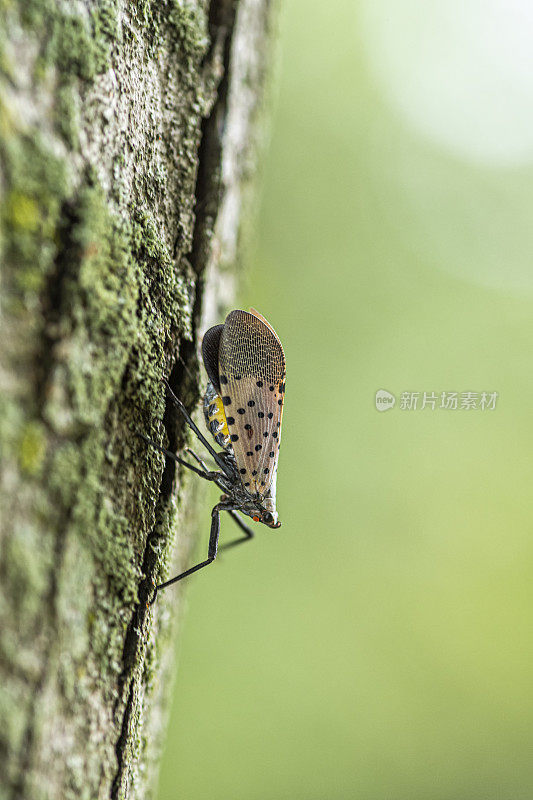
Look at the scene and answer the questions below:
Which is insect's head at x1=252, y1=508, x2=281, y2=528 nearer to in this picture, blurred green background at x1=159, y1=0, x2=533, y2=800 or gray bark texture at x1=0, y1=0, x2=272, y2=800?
gray bark texture at x1=0, y1=0, x2=272, y2=800

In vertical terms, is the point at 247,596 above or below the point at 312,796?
above

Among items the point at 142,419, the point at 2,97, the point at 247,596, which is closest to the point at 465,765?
the point at 247,596

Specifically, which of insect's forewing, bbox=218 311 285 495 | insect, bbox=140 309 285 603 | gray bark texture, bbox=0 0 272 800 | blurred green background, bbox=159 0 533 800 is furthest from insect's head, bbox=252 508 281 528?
blurred green background, bbox=159 0 533 800

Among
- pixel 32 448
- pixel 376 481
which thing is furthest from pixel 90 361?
pixel 376 481

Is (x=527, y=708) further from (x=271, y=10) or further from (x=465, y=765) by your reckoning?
(x=271, y=10)

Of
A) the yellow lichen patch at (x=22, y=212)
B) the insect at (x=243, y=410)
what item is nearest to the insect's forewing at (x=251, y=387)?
the insect at (x=243, y=410)

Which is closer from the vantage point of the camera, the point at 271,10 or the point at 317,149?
the point at 271,10
